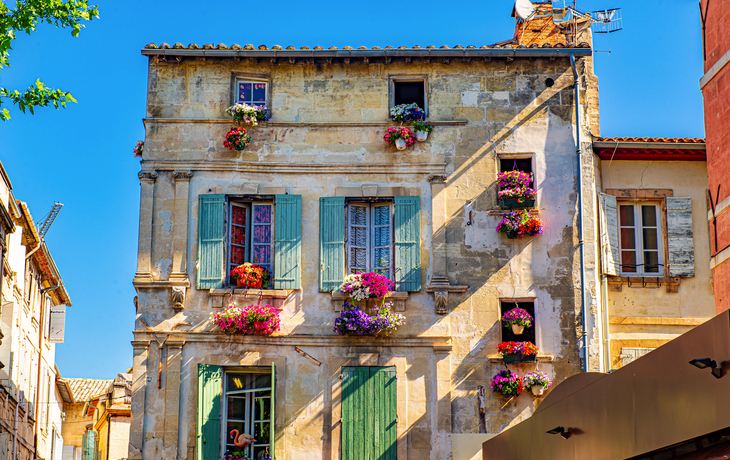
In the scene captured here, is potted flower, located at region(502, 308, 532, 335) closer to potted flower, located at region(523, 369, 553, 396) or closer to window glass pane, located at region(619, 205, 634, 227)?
potted flower, located at region(523, 369, 553, 396)

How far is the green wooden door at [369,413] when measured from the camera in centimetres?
1625

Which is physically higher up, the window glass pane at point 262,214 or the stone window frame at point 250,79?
the stone window frame at point 250,79

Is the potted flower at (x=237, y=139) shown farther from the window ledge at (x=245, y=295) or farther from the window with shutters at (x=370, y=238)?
the window ledge at (x=245, y=295)

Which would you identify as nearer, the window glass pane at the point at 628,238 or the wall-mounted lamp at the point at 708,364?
the wall-mounted lamp at the point at 708,364

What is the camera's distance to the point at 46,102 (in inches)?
463

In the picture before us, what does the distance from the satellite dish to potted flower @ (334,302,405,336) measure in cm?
746

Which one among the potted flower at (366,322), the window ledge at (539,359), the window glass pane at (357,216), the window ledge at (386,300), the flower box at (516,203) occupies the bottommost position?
the window ledge at (539,359)

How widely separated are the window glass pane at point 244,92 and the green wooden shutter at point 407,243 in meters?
3.58

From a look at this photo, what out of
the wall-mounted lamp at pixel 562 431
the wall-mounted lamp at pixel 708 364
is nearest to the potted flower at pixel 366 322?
the wall-mounted lamp at pixel 562 431

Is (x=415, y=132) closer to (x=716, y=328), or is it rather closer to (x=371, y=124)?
(x=371, y=124)

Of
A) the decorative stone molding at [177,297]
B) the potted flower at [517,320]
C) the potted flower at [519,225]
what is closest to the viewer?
the potted flower at [517,320]

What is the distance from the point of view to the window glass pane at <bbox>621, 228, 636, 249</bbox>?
57.9 ft

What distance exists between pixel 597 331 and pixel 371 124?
18.8 ft

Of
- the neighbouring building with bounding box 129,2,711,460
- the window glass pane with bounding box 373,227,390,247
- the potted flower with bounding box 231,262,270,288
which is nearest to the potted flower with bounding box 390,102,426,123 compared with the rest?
the neighbouring building with bounding box 129,2,711,460
